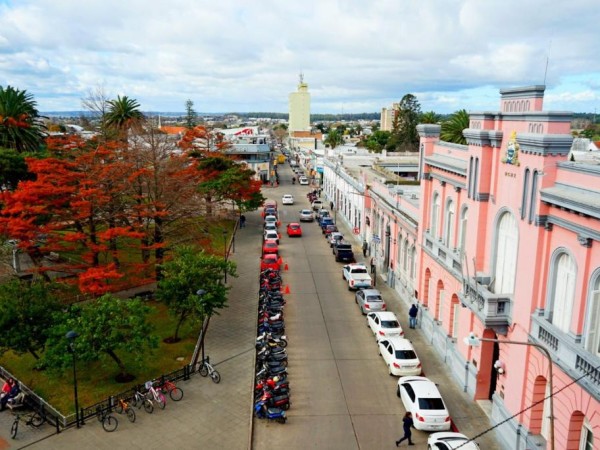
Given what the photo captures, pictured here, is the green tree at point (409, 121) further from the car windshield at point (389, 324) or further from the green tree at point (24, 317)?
the green tree at point (24, 317)

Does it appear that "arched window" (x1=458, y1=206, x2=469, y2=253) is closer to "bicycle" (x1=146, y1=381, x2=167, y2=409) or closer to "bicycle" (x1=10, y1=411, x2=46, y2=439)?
"bicycle" (x1=146, y1=381, x2=167, y2=409)

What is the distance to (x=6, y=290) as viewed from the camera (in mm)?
23531

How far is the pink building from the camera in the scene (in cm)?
1498

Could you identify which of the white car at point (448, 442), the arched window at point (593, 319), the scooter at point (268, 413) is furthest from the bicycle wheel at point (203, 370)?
the arched window at point (593, 319)

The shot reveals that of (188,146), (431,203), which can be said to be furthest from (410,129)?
(431,203)

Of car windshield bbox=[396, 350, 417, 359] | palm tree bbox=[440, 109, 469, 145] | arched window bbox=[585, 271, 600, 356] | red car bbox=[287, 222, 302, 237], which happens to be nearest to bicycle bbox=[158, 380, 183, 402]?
car windshield bbox=[396, 350, 417, 359]

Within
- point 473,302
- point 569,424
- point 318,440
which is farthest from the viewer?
point 473,302

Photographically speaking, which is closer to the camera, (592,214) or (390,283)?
(592,214)

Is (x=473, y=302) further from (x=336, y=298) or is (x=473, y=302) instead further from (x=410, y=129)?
(x=410, y=129)

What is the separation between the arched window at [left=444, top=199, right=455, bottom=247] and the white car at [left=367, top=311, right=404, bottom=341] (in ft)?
16.8

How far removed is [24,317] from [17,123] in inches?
988

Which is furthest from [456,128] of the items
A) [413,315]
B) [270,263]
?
[413,315]

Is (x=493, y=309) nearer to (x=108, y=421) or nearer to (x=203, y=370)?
(x=203, y=370)

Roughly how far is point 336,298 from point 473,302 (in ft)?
50.5
